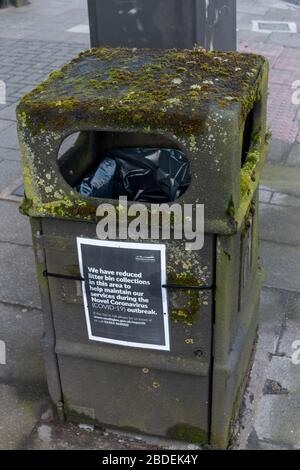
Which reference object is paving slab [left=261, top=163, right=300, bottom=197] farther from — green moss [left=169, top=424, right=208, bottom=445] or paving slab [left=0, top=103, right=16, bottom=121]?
green moss [left=169, top=424, right=208, bottom=445]

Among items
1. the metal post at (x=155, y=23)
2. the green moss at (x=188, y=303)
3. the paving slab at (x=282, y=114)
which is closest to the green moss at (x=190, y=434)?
the green moss at (x=188, y=303)

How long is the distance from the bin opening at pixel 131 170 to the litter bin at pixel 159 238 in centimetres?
1

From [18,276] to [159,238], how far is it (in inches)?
82.4

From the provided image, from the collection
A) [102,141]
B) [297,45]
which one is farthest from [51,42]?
[102,141]

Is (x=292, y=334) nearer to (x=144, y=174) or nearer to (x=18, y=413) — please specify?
(x=144, y=174)

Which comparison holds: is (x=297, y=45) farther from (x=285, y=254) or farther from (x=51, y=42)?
(x=285, y=254)

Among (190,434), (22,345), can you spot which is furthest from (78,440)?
(22,345)

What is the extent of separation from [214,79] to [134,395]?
1393mm

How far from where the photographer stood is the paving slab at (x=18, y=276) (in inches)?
156

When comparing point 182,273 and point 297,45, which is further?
point 297,45

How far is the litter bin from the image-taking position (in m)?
2.20

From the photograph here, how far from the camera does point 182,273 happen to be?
2393 mm

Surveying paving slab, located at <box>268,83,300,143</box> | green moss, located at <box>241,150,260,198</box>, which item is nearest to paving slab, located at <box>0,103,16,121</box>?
paving slab, located at <box>268,83,300,143</box>

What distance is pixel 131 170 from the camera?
2873 mm
